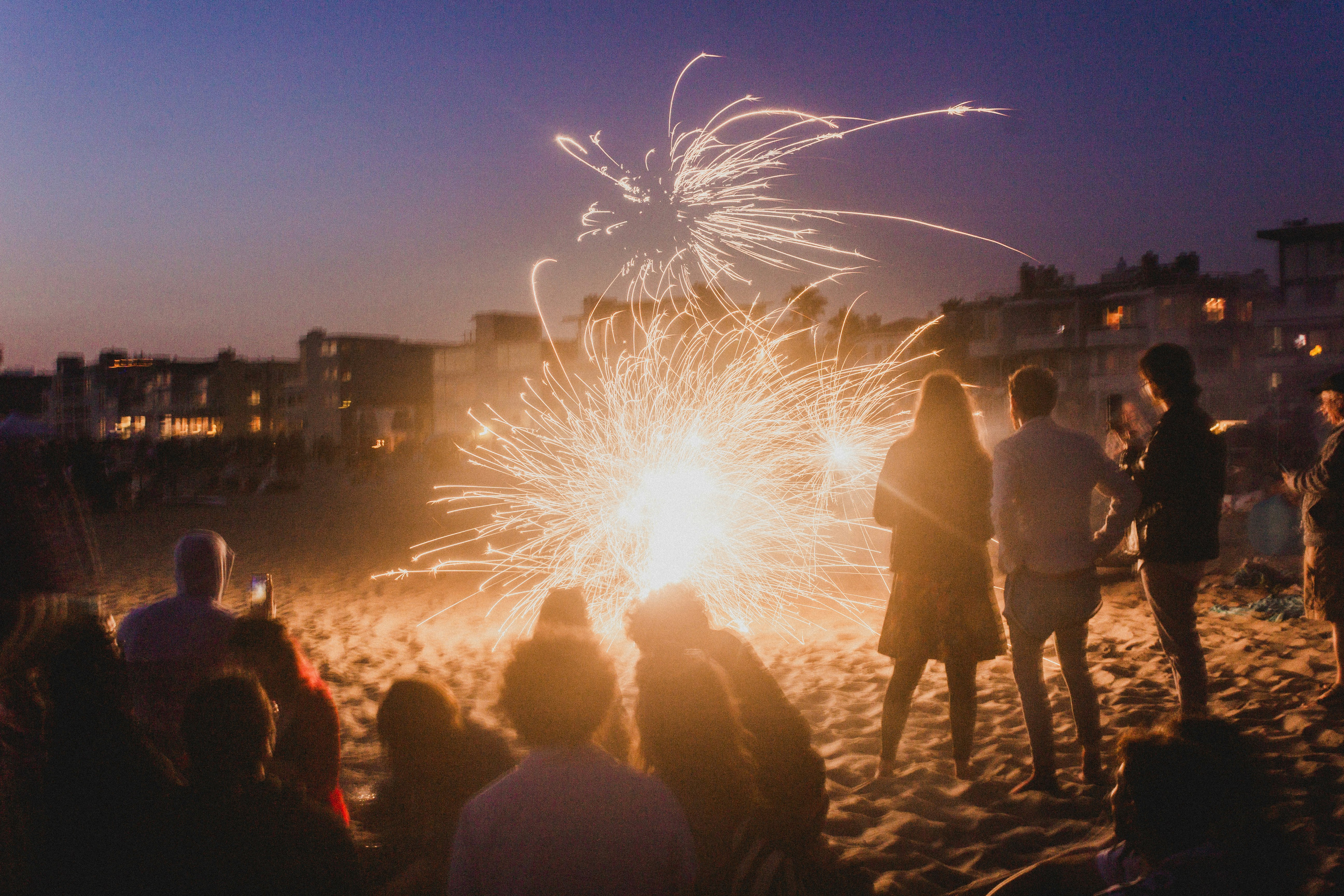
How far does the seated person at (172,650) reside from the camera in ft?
10.1

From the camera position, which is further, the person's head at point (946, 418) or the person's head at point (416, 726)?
the person's head at point (946, 418)

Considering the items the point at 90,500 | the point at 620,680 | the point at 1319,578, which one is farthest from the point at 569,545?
the point at 90,500

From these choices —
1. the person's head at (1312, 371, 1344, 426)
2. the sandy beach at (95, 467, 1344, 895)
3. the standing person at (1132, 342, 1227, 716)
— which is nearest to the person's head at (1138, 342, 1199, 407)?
the standing person at (1132, 342, 1227, 716)

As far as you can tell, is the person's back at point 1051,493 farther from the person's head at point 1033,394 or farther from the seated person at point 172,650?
the seated person at point 172,650

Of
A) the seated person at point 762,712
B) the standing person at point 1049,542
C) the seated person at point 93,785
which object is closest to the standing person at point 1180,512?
the standing person at point 1049,542

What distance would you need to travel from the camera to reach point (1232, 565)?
936 cm

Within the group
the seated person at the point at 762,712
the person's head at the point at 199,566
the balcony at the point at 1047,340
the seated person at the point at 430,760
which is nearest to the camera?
the seated person at the point at 762,712

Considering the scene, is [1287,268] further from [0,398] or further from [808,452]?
[0,398]

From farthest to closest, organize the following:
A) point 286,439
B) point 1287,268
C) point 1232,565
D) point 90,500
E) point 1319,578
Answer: point 1287,268 < point 286,439 < point 90,500 < point 1232,565 < point 1319,578

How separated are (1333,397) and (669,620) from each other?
3943mm

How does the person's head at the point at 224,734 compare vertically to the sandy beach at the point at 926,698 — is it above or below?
above

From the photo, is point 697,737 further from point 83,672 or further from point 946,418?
point 946,418

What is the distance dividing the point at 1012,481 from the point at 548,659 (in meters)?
2.39

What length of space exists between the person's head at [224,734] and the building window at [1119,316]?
1986 inches
